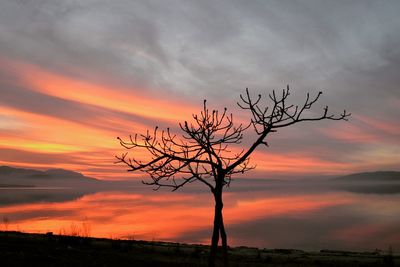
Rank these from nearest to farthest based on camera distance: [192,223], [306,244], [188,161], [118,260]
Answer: [188,161] → [118,260] → [306,244] → [192,223]

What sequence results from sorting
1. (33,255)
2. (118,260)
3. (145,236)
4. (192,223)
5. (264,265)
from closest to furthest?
(33,255), (118,260), (264,265), (145,236), (192,223)

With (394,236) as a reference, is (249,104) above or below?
above

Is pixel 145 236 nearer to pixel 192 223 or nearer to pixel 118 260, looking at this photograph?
pixel 192 223

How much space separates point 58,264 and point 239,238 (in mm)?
38408

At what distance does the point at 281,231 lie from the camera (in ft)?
183

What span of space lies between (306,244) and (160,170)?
1549 inches

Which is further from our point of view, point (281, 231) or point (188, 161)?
point (281, 231)

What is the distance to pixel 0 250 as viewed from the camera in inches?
544

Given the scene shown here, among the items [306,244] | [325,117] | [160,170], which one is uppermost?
[325,117]

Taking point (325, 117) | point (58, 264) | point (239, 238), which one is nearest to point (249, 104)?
point (325, 117)

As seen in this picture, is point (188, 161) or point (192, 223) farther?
point (192, 223)

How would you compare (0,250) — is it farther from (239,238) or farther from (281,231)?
(281,231)

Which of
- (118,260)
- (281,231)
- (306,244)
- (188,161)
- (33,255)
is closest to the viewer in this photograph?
(188,161)

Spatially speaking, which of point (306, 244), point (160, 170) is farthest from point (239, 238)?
point (160, 170)
